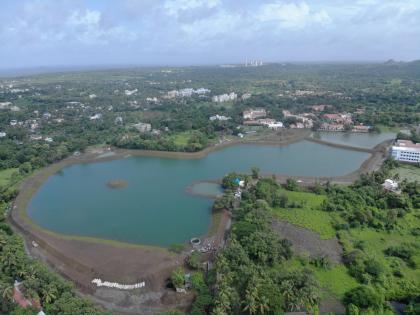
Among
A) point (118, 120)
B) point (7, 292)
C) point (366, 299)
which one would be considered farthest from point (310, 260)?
point (118, 120)

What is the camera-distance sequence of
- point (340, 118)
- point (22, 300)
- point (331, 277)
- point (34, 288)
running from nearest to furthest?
point (22, 300) → point (34, 288) → point (331, 277) → point (340, 118)

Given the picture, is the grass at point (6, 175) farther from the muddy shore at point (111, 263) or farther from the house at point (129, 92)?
the house at point (129, 92)

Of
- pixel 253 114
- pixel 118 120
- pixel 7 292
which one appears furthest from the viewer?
pixel 253 114

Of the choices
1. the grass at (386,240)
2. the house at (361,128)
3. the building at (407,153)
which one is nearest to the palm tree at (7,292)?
the grass at (386,240)

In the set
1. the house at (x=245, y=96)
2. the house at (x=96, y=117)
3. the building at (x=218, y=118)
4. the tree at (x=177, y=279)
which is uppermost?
the house at (x=245, y=96)

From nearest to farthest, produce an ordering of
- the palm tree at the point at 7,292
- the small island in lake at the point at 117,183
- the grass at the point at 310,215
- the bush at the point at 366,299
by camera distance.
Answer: the bush at the point at 366,299, the palm tree at the point at 7,292, the grass at the point at 310,215, the small island in lake at the point at 117,183

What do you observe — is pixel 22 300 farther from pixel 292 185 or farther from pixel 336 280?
pixel 292 185

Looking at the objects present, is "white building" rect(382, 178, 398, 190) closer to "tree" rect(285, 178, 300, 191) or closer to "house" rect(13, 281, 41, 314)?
"tree" rect(285, 178, 300, 191)

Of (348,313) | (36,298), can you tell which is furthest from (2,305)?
A: (348,313)
